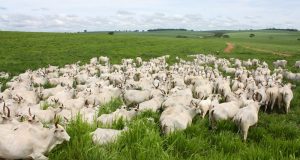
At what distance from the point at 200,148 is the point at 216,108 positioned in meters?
3.03

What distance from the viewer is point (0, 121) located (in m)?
8.05

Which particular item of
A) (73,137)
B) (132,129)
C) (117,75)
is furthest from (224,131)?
(117,75)

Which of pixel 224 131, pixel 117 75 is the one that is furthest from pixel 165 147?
pixel 117 75

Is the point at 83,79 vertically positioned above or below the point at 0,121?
below

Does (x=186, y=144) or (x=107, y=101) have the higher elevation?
(x=186, y=144)

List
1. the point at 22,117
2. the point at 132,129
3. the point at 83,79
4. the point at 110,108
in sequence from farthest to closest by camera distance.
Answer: the point at 83,79
the point at 110,108
the point at 22,117
the point at 132,129

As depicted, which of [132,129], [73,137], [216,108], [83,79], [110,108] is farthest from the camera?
[83,79]

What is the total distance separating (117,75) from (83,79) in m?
1.66

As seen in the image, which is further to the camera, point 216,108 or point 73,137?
point 216,108

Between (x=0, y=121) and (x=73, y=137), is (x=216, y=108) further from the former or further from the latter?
(x=0, y=121)

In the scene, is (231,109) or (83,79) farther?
(83,79)

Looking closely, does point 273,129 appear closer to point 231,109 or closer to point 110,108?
point 231,109

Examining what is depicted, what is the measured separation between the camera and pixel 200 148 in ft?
28.3

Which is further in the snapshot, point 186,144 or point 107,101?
point 107,101
